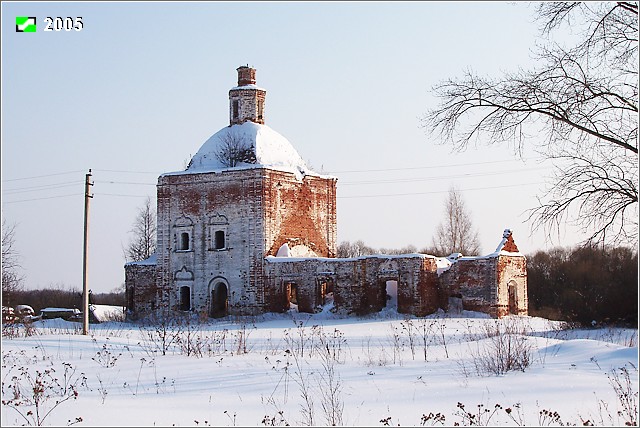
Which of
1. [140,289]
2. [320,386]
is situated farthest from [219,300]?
[320,386]

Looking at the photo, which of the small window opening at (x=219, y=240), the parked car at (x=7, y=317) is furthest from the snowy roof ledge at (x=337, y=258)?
the parked car at (x=7, y=317)

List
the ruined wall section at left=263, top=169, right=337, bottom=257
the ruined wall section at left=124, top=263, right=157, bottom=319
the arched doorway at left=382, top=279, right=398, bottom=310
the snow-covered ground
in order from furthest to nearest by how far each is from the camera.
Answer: the ruined wall section at left=124, top=263, right=157, bottom=319
the ruined wall section at left=263, top=169, right=337, bottom=257
the arched doorway at left=382, top=279, right=398, bottom=310
the snow-covered ground

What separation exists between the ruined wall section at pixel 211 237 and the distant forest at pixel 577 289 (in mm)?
6116

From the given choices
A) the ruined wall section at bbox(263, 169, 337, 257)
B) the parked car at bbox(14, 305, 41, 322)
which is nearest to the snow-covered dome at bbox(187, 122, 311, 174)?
the ruined wall section at bbox(263, 169, 337, 257)

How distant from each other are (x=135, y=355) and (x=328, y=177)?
20.2m

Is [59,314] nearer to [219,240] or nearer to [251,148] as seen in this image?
[219,240]

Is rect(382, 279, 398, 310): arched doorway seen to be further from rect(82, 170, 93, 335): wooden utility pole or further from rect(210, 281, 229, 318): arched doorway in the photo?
rect(82, 170, 93, 335): wooden utility pole

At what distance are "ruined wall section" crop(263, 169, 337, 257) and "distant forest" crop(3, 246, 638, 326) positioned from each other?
8.95m

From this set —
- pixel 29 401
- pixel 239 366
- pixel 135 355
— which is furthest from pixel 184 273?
pixel 29 401

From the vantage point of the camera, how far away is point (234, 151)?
32031 millimetres

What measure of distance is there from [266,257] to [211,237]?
2.47 metres

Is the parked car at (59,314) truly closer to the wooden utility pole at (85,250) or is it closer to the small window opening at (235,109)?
the small window opening at (235,109)

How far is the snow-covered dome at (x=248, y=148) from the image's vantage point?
31750 millimetres

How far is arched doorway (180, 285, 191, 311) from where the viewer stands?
31.7 m
